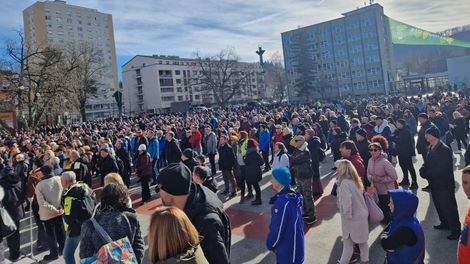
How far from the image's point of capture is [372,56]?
6712 centimetres

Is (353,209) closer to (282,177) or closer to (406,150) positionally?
(282,177)

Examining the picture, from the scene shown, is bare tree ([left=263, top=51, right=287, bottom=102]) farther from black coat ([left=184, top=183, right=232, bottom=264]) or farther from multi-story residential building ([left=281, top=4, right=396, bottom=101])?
black coat ([left=184, top=183, right=232, bottom=264])

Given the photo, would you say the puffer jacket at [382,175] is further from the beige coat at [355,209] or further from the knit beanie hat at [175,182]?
the knit beanie hat at [175,182]

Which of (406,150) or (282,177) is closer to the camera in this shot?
(282,177)

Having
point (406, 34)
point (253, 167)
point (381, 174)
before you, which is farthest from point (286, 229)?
point (406, 34)

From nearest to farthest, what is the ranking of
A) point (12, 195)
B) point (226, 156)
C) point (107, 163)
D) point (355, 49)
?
point (12, 195) → point (226, 156) → point (107, 163) → point (355, 49)

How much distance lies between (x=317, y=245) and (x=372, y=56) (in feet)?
230

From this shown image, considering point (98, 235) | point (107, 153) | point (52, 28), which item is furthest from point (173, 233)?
point (52, 28)

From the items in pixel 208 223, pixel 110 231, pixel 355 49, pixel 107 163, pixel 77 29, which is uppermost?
pixel 77 29

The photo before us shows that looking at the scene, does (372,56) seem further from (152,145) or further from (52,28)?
(52,28)

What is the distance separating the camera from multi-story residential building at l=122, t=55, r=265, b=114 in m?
84.8

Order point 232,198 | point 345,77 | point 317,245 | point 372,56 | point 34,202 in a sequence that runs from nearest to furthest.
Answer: point 317,245 < point 34,202 < point 232,198 < point 372,56 < point 345,77

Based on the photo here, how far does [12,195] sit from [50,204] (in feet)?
3.11

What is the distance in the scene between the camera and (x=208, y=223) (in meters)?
2.40
